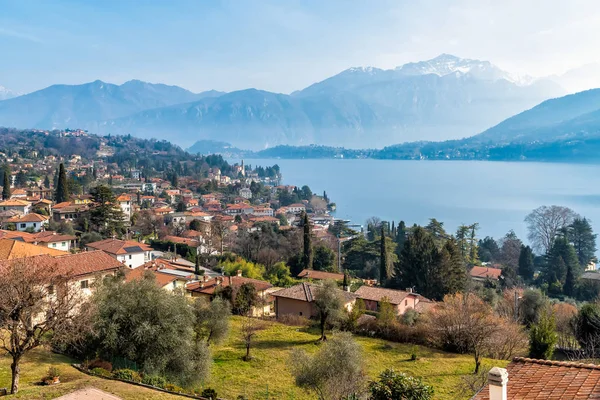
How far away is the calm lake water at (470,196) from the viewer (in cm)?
9381

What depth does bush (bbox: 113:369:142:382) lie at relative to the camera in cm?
1220

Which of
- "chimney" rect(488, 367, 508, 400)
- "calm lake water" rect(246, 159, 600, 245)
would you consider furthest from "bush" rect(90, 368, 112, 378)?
"calm lake water" rect(246, 159, 600, 245)

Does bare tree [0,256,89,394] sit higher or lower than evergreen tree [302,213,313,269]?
higher

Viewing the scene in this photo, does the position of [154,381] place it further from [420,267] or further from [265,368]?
[420,267]

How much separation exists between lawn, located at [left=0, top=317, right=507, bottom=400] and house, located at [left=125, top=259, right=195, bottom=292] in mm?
5044

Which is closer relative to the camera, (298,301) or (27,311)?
(27,311)

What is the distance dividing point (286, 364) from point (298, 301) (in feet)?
30.0

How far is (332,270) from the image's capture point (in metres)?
42.8

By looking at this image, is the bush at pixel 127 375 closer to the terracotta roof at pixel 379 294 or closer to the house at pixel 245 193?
the terracotta roof at pixel 379 294

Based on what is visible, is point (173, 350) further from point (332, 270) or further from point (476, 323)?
point (332, 270)

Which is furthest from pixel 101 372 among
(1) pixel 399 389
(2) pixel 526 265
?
(2) pixel 526 265

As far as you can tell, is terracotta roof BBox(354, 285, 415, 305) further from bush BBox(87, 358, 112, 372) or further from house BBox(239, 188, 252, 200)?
house BBox(239, 188, 252, 200)

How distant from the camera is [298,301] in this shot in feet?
85.8

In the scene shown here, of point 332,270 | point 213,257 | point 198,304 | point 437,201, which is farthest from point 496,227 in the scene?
point 198,304
